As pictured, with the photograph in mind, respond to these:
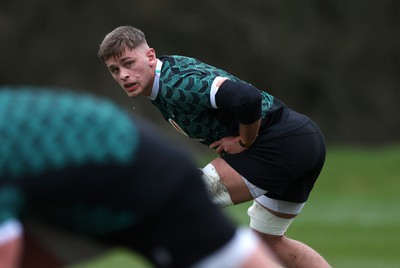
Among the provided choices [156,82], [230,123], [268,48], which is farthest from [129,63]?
[268,48]

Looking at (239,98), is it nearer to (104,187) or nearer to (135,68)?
(135,68)

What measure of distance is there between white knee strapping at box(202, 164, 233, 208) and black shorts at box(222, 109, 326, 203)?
0.11 metres

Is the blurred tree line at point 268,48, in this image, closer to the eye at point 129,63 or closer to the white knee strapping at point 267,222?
the white knee strapping at point 267,222

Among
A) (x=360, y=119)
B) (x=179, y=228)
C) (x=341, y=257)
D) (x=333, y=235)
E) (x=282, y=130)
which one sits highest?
(x=179, y=228)

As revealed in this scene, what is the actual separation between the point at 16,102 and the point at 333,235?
33.8ft

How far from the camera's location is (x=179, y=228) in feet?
9.73

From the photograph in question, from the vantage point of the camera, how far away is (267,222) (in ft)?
21.1

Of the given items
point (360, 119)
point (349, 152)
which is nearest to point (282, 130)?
point (349, 152)

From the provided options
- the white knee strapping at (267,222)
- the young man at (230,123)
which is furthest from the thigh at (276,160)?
the white knee strapping at (267,222)

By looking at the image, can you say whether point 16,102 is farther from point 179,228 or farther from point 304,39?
point 304,39

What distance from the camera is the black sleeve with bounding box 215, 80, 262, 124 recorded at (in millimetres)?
5664

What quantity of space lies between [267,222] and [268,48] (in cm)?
1827

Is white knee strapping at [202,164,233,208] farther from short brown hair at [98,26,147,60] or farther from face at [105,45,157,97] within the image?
short brown hair at [98,26,147,60]

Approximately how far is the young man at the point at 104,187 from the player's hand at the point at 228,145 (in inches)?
119
